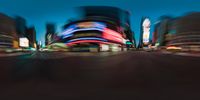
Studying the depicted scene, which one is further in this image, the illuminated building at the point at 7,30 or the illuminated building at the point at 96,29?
the illuminated building at the point at 7,30

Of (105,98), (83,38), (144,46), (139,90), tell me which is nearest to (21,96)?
(105,98)

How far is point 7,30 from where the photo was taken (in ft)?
27.4

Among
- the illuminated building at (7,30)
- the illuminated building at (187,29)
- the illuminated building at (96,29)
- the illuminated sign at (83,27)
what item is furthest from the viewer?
the illuminated building at (187,29)

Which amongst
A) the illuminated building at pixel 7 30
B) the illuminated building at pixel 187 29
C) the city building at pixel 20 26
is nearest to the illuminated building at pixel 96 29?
the city building at pixel 20 26

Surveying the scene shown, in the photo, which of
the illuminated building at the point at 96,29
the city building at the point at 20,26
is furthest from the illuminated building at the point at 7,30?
the illuminated building at the point at 96,29

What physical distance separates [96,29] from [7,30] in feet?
11.5

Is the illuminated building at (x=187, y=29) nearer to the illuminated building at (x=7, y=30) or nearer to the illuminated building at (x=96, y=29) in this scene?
the illuminated building at (x=96, y=29)

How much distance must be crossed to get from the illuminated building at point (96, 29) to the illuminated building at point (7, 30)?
173 cm

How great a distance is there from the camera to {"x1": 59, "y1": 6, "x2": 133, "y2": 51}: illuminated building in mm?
7212

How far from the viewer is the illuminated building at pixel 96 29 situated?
284 inches

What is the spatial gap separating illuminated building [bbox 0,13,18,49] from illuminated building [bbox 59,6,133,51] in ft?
5.69

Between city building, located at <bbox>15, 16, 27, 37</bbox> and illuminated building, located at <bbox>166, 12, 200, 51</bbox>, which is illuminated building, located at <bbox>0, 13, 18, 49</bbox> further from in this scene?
illuminated building, located at <bbox>166, 12, 200, 51</bbox>

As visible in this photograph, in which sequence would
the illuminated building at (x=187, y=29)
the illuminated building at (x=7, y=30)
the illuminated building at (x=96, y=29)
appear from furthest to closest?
the illuminated building at (x=187, y=29), the illuminated building at (x=7, y=30), the illuminated building at (x=96, y=29)

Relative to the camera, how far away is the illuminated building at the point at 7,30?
7726 millimetres
